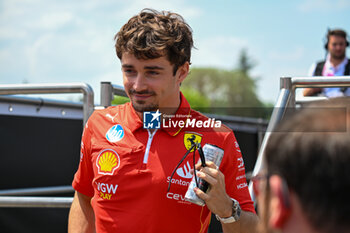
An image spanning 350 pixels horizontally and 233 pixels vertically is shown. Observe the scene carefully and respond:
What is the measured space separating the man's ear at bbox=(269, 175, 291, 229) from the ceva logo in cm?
144

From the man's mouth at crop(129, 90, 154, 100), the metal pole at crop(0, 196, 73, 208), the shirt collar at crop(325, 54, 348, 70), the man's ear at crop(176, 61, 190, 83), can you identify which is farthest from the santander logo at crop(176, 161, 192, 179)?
the shirt collar at crop(325, 54, 348, 70)

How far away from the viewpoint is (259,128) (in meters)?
7.95

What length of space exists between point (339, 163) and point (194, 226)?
1.32m

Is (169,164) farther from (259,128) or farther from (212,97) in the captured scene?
(212,97)

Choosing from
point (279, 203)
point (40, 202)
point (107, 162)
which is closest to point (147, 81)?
point (107, 162)

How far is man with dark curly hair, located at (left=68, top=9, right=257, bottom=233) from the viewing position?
2078 mm

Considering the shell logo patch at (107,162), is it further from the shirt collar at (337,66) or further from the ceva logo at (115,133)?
the shirt collar at (337,66)

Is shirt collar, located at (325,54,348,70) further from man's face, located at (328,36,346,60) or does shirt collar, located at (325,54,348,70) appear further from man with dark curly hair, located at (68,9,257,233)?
man with dark curly hair, located at (68,9,257,233)

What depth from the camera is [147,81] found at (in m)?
2.24

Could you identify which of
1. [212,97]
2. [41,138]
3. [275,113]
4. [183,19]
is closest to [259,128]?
[41,138]

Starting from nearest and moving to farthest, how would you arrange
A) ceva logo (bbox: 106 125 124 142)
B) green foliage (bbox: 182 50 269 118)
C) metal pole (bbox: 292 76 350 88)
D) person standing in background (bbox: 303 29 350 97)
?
ceva logo (bbox: 106 125 124 142) < metal pole (bbox: 292 76 350 88) < person standing in background (bbox: 303 29 350 97) < green foliage (bbox: 182 50 269 118)

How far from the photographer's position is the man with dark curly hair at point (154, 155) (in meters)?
2.08

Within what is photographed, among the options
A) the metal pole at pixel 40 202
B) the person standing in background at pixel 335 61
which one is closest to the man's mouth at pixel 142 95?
the metal pole at pixel 40 202

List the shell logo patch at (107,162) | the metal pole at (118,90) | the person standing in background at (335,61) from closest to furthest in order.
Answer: the shell logo patch at (107,162)
the metal pole at (118,90)
the person standing in background at (335,61)
